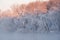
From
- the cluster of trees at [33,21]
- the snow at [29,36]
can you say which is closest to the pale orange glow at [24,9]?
the cluster of trees at [33,21]

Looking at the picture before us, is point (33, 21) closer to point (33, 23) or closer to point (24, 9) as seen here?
point (33, 23)

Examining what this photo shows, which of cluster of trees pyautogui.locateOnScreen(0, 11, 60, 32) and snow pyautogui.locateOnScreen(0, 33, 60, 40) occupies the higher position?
cluster of trees pyautogui.locateOnScreen(0, 11, 60, 32)

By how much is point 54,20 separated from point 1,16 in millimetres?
708

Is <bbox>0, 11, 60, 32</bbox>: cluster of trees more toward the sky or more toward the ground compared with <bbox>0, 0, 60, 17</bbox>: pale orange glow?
more toward the ground

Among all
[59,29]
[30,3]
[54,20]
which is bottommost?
[59,29]

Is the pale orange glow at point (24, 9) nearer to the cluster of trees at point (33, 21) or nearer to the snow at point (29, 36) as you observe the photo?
the cluster of trees at point (33, 21)

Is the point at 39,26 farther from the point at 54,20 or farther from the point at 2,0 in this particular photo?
the point at 2,0

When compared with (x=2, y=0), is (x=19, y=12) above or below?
below

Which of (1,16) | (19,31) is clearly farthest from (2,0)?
(19,31)

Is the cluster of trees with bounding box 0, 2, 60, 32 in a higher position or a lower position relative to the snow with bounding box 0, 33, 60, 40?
higher

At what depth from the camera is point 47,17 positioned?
163cm

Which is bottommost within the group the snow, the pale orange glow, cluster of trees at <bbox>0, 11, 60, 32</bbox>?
the snow

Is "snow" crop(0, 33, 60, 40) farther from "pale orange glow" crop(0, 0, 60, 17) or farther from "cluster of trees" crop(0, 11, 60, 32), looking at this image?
"pale orange glow" crop(0, 0, 60, 17)

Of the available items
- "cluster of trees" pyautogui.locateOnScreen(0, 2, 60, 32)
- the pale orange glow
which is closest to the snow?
"cluster of trees" pyautogui.locateOnScreen(0, 2, 60, 32)
